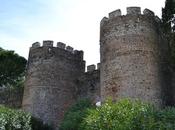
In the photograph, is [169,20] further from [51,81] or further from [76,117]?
[51,81]

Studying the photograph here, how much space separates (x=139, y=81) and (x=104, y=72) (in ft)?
6.34

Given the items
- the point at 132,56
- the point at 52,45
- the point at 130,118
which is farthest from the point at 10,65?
the point at 130,118

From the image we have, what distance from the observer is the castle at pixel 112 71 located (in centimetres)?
1892

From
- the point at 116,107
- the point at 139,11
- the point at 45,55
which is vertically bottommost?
the point at 116,107

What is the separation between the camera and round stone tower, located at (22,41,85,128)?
23.6m

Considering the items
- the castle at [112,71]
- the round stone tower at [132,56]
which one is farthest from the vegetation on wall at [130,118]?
the castle at [112,71]

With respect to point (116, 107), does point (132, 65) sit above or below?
above

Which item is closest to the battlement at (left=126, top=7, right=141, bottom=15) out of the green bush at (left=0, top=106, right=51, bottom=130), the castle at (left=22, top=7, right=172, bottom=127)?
the castle at (left=22, top=7, right=172, bottom=127)

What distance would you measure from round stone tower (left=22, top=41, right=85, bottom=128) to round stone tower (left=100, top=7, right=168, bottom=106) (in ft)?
15.2

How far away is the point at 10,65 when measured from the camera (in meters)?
30.8

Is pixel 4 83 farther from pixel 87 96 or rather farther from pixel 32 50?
pixel 87 96

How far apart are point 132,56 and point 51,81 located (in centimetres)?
642

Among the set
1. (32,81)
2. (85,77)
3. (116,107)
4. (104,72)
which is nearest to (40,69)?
(32,81)

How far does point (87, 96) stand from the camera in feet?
78.9
